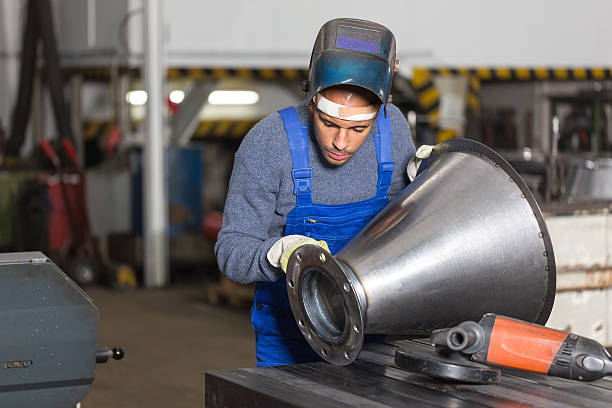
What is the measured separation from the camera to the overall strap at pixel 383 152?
6.30 ft

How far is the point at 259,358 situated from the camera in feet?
6.61

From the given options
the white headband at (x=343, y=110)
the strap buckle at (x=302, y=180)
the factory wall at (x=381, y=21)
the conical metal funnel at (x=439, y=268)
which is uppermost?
the factory wall at (x=381, y=21)

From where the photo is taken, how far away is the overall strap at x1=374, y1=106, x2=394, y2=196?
1.92 m

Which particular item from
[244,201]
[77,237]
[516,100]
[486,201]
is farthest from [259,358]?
[516,100]

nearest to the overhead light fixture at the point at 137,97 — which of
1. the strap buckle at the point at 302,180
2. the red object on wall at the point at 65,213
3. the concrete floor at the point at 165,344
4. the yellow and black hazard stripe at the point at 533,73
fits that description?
the red object on wall at the point at 65,213

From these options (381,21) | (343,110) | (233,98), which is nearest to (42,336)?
(343,110)

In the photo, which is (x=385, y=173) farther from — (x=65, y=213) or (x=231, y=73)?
(x=65, y=213)

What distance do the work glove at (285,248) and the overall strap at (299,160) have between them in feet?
0.63

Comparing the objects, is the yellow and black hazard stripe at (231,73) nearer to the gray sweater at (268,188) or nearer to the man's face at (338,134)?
the gray sweater at (268,188)

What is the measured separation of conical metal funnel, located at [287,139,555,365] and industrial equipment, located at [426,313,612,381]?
3.5 inches

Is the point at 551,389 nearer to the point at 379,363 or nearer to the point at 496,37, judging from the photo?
the point at 379,363

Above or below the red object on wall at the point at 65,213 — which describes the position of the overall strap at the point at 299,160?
above

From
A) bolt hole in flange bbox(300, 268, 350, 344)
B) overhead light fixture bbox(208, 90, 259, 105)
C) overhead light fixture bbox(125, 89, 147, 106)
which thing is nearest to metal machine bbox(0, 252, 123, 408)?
bolt hole in flange bbox(300, 268, 350, 344)

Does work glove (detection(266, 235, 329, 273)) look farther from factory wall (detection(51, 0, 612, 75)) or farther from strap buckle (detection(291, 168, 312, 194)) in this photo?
factory wall (detection(51, 0, 612, 75))
